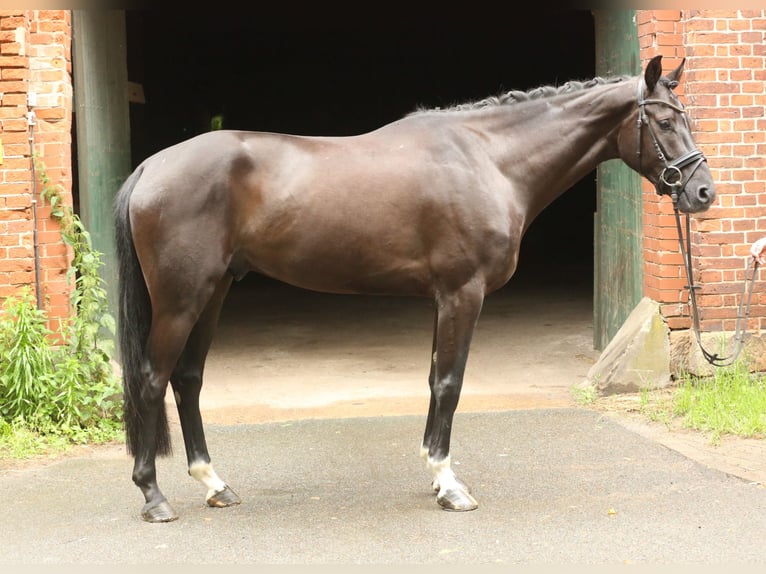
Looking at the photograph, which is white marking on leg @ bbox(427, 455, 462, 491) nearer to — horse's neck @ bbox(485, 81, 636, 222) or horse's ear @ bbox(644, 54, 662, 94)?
horse's neck @ bbox(485, 81, 636, 222)

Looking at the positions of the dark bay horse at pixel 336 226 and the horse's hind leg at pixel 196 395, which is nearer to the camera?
the dark bay horse at pixel 336 226

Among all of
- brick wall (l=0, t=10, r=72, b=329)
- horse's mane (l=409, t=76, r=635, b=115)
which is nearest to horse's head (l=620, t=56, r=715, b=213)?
horse's mane (l=409, t=76, r=635, b=115)

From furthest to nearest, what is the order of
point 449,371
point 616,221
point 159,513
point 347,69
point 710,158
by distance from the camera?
point 347,69
point 616,221
point 710,158
point 449,371
point 159,513

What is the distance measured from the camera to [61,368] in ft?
20.0

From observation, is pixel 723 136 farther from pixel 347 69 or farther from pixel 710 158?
pixel 347 69

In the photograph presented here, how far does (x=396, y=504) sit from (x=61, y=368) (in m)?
2.59

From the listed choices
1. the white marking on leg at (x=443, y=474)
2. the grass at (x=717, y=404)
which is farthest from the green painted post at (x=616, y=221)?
the white marking on leg at (x=443, y=474)

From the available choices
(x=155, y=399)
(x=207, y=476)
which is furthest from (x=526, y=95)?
(x=207, y=476)

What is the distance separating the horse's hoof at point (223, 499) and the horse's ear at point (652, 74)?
116 inches

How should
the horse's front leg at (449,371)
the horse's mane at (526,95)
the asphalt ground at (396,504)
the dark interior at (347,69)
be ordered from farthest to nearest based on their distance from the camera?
the dark interior at (347,69) < the horse's mane at (526,95) < the horse's front leg at (449,371) < the asphalt ground at (396,504)

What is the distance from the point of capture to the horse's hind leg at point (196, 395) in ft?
15.7

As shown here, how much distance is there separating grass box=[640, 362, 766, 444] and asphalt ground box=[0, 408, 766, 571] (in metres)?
0.41

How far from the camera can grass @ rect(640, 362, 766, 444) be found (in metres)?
5.86

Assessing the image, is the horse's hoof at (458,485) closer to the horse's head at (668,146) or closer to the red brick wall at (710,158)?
the horse's head at (668,146)
